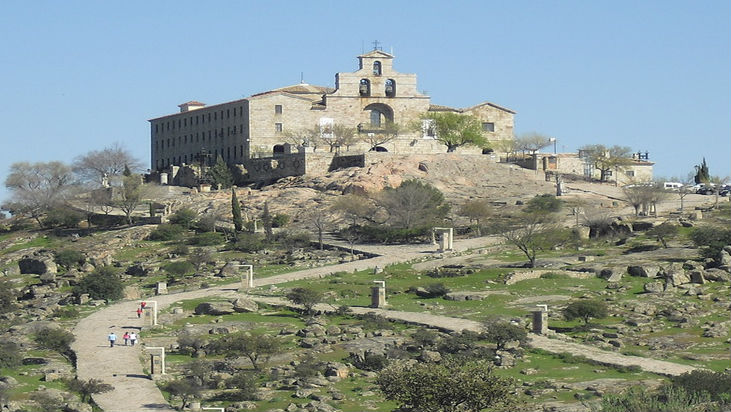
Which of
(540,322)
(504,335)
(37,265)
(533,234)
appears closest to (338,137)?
(37,265)

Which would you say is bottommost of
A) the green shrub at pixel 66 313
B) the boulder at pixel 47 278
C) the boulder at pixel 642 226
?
the green shrub at pixel 66 313

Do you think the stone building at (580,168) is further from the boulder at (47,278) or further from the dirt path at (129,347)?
the boulder at (47,278)

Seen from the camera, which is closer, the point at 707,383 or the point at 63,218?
the point at 707,383

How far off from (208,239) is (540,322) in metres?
41.1

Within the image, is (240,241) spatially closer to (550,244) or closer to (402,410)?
(550,244)

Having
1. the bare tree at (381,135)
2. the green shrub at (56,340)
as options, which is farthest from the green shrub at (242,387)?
the bare tree at (381,135)

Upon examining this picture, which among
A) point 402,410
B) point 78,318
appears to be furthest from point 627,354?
point 78,318

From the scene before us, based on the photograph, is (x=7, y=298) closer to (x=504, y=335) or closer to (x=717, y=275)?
(x=504, y=335)

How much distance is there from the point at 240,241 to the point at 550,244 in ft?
67.5

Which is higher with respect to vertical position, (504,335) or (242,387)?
(504,335)

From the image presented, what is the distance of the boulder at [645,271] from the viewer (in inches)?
3118

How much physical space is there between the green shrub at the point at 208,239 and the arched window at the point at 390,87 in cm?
3188

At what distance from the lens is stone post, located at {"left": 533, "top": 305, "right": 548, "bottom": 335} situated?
6631cm

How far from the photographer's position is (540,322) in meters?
66.4
